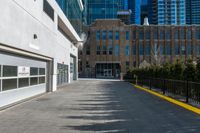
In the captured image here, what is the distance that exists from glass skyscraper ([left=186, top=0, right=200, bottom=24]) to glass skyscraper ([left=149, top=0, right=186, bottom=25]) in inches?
890

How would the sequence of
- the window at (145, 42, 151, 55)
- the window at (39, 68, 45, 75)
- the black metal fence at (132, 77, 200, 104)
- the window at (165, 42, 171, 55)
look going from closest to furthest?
the black metal fence at (132, 77, 200, 104) → the window at (39, 68, 45, 75) → the window at (165, 42, 171, 55) → the window at (145, 42, 151, 55)

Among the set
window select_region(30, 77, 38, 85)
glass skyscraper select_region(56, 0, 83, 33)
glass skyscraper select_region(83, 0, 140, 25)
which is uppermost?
glass skyscraper select_region(83, 0, 140, 25)

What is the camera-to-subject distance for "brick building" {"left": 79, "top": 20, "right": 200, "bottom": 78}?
85062 millimetres

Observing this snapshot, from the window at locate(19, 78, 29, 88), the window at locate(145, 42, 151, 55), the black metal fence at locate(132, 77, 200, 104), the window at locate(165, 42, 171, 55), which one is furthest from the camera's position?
the window at locate(145, 42, 151, 55)

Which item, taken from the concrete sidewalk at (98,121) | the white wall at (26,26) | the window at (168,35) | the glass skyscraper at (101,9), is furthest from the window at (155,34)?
the concrete sidewalk at (98,121)

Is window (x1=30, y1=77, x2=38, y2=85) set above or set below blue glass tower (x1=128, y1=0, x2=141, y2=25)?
below

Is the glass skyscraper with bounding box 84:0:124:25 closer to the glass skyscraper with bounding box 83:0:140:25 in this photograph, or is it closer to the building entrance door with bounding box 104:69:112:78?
the glass skyscraper with bounding box 83:0:140:25

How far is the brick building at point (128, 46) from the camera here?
85062mm

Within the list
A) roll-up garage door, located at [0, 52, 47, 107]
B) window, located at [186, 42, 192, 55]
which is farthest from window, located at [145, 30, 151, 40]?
roll-up garage door, located at [0, 52, 47, 107]

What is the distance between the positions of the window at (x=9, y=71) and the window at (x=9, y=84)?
0.27 metres

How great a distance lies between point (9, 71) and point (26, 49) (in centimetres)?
234

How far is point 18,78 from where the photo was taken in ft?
52.1

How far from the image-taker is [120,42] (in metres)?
84.9

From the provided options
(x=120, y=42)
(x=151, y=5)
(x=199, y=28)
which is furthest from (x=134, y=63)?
(x=151, y=5)
